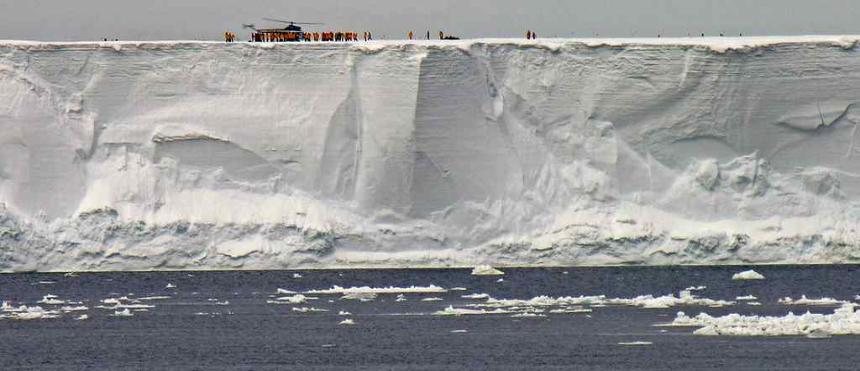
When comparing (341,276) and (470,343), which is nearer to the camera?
(470,343)

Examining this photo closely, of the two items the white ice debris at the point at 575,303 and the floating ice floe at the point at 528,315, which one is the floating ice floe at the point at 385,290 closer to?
the white ice debris at the point at 575,303

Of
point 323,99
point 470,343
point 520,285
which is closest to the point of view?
point 470,343

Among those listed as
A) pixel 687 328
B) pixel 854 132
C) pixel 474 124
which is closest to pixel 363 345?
pixel 687 328

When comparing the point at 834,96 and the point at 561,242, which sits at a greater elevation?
the point at 834,96

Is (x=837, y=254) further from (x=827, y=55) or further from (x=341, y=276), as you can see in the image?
(x=341, y=276)

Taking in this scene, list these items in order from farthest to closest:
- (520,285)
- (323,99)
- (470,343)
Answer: (323,99) → (520,285) → (470,343)

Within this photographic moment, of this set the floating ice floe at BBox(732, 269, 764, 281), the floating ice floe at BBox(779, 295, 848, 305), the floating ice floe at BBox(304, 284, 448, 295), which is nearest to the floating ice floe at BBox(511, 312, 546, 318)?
the floating ice floe at BBox(779, 295, 848, 305)
